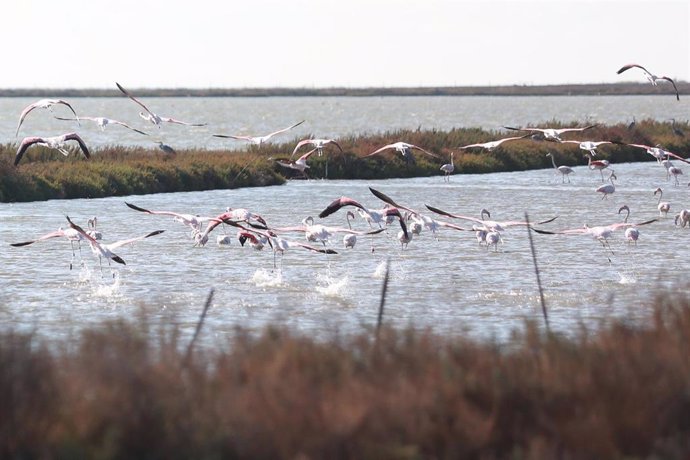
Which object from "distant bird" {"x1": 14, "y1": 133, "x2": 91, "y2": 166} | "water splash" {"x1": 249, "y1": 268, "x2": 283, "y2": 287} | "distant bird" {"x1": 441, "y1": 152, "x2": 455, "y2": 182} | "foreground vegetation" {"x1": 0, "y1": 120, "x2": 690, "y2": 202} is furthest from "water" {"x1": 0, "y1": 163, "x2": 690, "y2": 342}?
"distant bird" {"x1": 441, "y1": 152, "x2": 455, "y2": 182}

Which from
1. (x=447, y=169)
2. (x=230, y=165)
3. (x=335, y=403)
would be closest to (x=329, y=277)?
(x=335, y=403)

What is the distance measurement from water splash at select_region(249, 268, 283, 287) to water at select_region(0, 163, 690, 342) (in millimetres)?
24

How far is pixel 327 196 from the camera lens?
1292 inches

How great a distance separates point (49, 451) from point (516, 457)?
208 centimetres

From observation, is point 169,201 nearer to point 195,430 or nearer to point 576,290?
point 576,290

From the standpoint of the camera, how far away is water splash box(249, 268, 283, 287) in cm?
1720

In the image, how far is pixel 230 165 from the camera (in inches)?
1441

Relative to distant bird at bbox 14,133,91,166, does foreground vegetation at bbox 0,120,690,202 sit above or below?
below

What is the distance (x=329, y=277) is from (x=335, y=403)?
1124cm

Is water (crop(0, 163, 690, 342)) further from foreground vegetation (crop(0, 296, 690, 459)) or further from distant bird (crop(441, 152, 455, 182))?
distant bird (crop(441, 152, 455, 182))

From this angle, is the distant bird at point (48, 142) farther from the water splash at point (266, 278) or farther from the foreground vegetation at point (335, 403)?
the foreground vegetation at point (335, 403)

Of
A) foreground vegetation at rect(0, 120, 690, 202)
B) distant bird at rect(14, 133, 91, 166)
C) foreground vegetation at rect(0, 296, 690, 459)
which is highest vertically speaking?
distant bird at rect(14, 133, 91, 166)

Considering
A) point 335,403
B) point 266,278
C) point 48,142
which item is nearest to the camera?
point 335,403

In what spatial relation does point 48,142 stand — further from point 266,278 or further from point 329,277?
point 329,277
